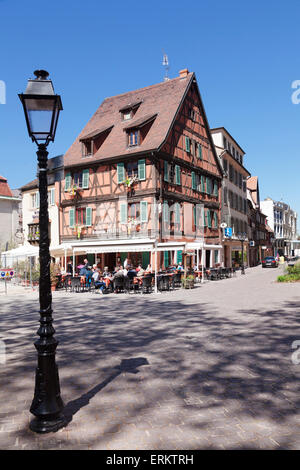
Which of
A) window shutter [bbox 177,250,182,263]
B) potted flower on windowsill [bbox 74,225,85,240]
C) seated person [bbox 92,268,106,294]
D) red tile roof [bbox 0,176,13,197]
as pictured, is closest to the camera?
seated person [bbox 92,268,106,294]

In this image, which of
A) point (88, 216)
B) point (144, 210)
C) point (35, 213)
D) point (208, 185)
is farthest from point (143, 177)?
point (35, 213)

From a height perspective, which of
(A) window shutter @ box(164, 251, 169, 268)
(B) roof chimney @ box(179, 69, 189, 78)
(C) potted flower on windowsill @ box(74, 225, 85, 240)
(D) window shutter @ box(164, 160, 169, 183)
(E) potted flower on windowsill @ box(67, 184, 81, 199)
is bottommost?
(A) window shutter @ box(164, 251, 169, 268)

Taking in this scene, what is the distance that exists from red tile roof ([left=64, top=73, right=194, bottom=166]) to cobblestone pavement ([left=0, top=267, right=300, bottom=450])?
57.3 ft

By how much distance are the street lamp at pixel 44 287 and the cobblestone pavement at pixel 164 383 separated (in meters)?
0.21

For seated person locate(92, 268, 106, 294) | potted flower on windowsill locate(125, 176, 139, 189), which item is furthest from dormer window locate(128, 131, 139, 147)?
seated person locate(92, 268, 106, 294)

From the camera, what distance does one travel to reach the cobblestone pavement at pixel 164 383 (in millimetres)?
3588

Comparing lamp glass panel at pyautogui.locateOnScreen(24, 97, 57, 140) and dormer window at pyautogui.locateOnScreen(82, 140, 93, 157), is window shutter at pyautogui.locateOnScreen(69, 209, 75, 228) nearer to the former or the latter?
dormer window at pyautogui.locateOnScreen(82, 140, 93, 157)

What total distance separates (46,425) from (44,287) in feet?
4.34

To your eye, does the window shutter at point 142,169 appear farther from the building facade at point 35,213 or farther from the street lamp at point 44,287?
the street lamp at point 44,287

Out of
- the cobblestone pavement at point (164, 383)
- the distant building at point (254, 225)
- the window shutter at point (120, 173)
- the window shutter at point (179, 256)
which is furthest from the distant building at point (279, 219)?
the cobblestone pavement at point (164, 383)

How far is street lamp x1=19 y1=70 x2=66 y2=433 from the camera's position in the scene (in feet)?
12.7

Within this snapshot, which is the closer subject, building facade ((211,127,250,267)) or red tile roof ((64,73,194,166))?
red tile roof ((64,73,194,166))

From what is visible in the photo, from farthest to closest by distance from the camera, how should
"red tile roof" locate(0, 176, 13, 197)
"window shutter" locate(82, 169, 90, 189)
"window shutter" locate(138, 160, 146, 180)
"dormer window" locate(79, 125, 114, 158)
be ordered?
"red tile roof" locate(0, 176, 13, 197) < "dormer window" locate(79, 125, 114, 158) < "window shutter" locate(82, 169, 90, 189) < "window shutter" locate(138, 160, 146, 180)
